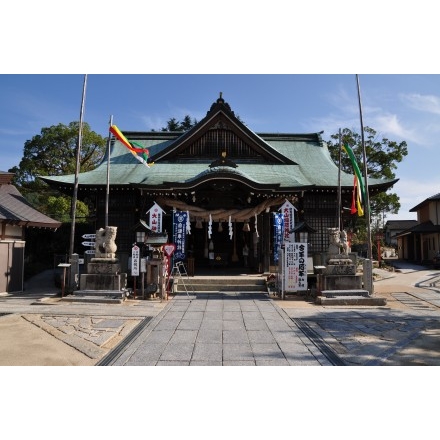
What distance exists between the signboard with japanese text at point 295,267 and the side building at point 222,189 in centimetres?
106

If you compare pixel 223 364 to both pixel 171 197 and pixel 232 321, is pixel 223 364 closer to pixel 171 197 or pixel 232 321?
pixel 232 321

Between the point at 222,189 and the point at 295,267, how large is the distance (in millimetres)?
4885

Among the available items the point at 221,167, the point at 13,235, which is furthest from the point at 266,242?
the point at 13,235

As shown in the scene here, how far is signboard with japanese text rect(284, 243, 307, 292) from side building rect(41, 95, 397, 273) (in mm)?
1062

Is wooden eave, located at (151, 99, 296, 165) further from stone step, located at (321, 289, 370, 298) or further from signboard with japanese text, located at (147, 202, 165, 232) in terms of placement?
stone step, located at (321, 289, 370, 298)

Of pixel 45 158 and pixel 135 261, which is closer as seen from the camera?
pixel 135 261

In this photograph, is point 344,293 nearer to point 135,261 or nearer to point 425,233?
point 135,261

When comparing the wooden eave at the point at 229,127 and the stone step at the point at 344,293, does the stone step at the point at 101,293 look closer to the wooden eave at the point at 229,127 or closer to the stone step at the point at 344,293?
the stone step at the point at 344,293

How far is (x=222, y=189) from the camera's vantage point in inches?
585

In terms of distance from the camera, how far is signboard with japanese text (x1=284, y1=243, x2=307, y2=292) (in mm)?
11906

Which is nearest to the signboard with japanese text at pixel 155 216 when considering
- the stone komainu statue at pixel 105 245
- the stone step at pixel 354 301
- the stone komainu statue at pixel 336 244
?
the stone komainu statue at pixel 105 245

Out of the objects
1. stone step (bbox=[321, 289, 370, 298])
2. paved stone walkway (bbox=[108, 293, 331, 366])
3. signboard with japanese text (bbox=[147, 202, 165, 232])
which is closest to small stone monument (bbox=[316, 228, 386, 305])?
stone step (bbox=[321, 289, 370, 298])

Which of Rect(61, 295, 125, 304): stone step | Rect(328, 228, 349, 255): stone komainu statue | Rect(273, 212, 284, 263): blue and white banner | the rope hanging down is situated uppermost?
the rope hanging down

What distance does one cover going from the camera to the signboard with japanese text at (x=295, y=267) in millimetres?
11906
